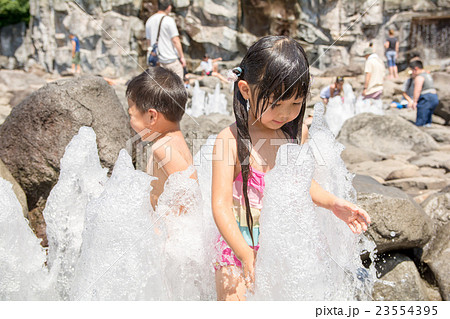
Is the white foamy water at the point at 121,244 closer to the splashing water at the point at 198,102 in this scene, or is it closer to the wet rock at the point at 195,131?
the wet rock at the point at 195,131

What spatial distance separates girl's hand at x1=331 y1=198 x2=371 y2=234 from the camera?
1.66m

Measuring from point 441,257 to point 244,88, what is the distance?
1972 millimetres

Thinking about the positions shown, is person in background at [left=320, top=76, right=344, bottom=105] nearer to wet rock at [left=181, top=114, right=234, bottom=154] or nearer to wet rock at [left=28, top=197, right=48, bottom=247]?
wet rock at [left=181, top=114, right=234, bottom=154]

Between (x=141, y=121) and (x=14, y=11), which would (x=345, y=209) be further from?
(x=14, y=11)

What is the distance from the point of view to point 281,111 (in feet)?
5.63

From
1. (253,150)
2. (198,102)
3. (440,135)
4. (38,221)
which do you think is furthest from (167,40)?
(198,102)

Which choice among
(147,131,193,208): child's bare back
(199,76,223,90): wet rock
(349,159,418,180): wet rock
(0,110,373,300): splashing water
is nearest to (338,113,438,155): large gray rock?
(349,159,418,180): wet rock

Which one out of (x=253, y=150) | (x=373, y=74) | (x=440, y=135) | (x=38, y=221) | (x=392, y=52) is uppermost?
(x=253, y=150)

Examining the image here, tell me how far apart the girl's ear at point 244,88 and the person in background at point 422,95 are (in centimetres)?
729

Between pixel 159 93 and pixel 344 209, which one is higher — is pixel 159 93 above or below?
above

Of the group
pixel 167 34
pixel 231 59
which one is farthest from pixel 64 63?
pixel 167 34

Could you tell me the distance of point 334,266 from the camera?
6.39 feet

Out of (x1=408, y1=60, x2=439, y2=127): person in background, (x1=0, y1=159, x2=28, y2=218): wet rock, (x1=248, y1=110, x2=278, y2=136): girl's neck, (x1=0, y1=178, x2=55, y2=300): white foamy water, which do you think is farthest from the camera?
(x1=408, y1=60, x2=439, y2=127): person in background

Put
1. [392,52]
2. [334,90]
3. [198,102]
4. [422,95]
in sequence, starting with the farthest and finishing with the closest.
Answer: [392,52] < [198,102] < [334,90] < [422,95]
